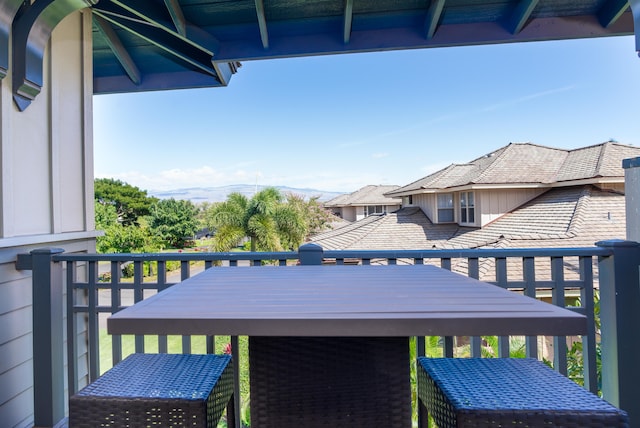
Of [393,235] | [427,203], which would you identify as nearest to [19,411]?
[393,235]

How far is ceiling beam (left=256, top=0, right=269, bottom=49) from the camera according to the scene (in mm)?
2525

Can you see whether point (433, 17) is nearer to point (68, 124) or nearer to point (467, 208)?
point (68, 124)

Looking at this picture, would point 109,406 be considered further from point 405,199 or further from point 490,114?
point 490,114

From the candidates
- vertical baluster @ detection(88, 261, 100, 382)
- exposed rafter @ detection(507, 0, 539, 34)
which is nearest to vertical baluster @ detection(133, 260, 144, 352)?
vertical baluster @ detection(88, 261, 100, 382)

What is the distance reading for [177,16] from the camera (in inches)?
101

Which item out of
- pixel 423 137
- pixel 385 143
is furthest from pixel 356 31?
pixel 385 143

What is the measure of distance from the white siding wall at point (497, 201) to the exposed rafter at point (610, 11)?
9.54m

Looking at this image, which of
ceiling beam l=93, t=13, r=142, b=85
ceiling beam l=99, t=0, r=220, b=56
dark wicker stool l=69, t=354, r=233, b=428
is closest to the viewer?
dark wicker stool l=69, t=354, r=233, b=428

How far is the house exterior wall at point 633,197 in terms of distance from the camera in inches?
80.5

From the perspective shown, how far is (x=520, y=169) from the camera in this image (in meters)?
12.0

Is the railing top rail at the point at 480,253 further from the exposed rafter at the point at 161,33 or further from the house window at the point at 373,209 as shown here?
the house window at the point at 373,209

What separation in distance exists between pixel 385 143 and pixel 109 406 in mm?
42707

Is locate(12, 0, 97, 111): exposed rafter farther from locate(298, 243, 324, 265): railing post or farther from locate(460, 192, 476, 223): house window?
locate(460, 192, 476, 223): house window

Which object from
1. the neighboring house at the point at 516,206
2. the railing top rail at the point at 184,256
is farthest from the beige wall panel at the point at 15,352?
the neighboring house at the point at 516,206
